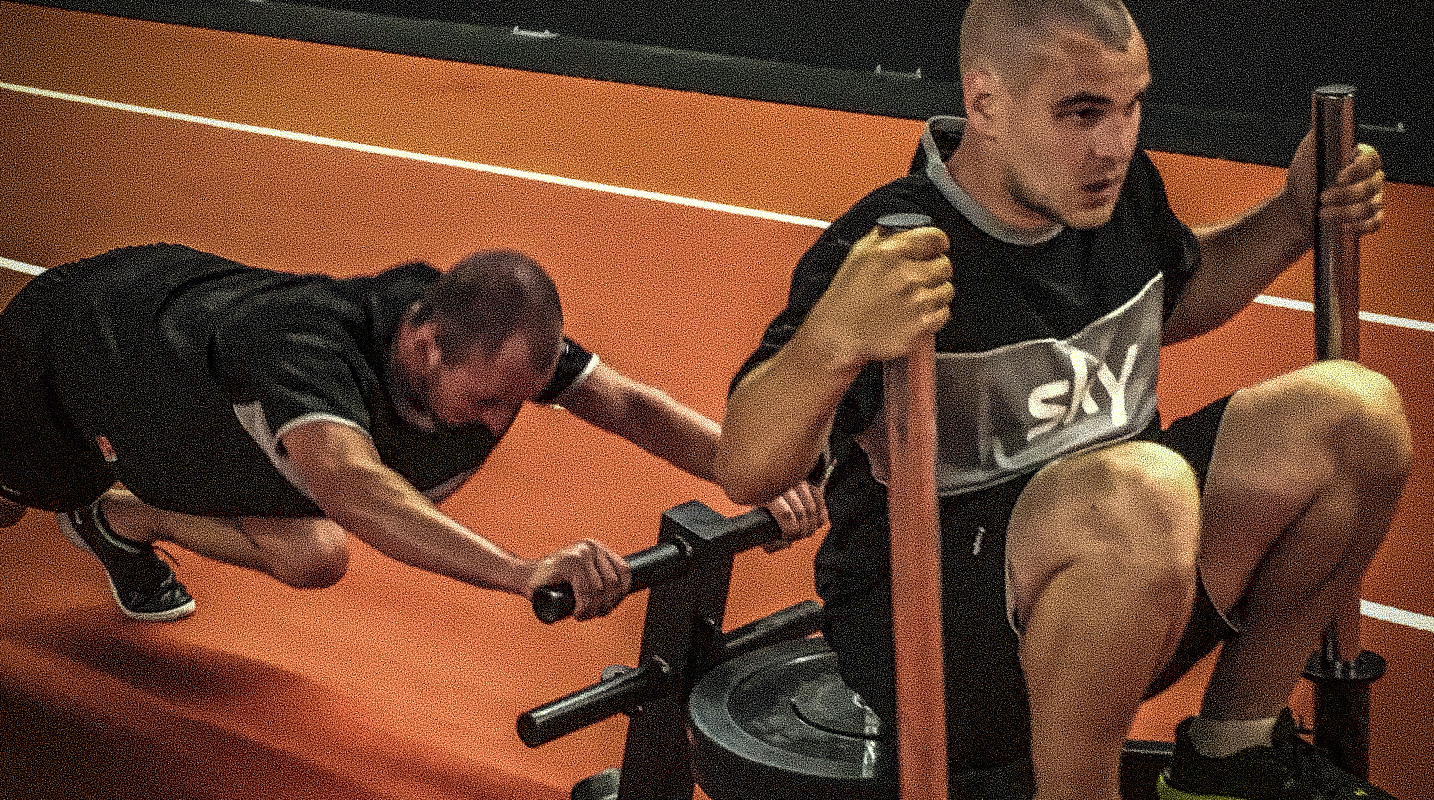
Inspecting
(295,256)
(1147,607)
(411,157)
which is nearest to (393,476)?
(1147,607)

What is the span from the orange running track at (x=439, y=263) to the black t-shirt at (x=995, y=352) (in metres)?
1.18

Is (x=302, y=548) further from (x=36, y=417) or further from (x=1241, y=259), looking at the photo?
(x=1241, y=259)

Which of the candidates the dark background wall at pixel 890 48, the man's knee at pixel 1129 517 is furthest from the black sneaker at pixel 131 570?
the dark background wall at pixel 890 48

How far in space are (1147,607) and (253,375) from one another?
1.67 m

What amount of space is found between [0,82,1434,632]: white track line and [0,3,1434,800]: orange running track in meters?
0.04

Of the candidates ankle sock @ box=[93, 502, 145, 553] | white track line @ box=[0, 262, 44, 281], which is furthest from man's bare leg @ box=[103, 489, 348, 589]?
white track line @ box=[0, 262, 44, 281]

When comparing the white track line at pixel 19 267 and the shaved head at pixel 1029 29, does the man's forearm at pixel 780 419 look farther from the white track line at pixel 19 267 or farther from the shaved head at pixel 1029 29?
the white track line at pixel 19 267

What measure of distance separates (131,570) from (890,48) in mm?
5454

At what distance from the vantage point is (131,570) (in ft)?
12.8

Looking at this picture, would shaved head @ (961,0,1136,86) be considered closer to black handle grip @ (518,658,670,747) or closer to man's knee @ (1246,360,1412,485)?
man's knee @ (1246,360,1412,485)

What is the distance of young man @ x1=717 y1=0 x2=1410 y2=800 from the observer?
2.09 metres

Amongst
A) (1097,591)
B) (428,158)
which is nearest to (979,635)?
(1097,591)

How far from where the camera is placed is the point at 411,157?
7699mm

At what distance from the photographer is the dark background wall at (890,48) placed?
711cm
